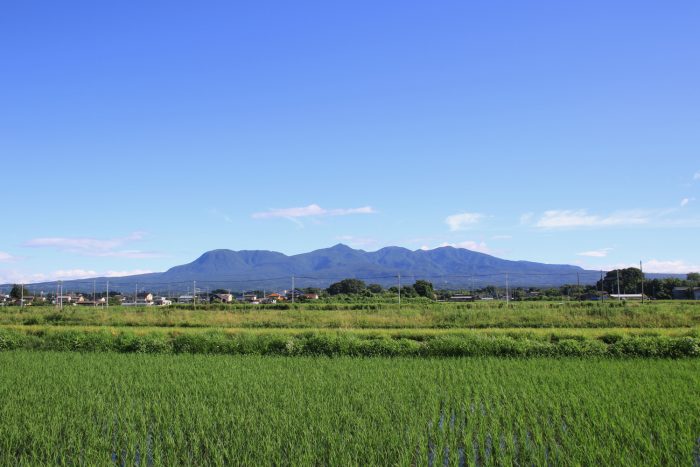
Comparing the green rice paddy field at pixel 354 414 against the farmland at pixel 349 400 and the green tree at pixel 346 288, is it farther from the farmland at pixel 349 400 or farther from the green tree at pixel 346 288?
the green tree at pixel 346 288

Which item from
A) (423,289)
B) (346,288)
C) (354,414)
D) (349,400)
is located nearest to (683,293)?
(423,289)

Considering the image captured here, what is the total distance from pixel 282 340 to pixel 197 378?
4.66 meters

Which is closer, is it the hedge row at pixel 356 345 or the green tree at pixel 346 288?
the hedge row at pixel 356 345

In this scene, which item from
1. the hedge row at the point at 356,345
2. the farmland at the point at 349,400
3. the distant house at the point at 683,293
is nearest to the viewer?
the farmland at the point at 349,400

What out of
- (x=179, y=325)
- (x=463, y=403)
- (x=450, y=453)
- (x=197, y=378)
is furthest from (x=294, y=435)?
(x=179, y=325)

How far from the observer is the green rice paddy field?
5.96 m

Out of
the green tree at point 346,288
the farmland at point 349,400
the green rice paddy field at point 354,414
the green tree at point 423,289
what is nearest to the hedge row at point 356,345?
the farmland at point 349,400

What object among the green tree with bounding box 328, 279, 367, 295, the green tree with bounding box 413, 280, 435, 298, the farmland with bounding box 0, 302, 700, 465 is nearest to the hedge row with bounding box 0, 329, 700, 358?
the farmland with bounding box 0, 302, 700, 465

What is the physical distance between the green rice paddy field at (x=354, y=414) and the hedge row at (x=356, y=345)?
1711 mm

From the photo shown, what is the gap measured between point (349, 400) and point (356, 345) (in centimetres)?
621

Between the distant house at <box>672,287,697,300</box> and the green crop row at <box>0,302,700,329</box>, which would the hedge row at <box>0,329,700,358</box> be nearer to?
the green crop row at <box>0,302,700,329</box>

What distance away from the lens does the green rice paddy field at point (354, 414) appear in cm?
596

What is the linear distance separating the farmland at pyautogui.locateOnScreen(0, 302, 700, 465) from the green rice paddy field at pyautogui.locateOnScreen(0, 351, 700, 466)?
0.11 feet

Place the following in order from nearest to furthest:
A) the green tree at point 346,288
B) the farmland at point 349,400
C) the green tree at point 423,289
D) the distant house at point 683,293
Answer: the farmland at point 349,400 → the distant house at point 683,293 → the green tree at point 423,289 → the green tree at point 346,288
